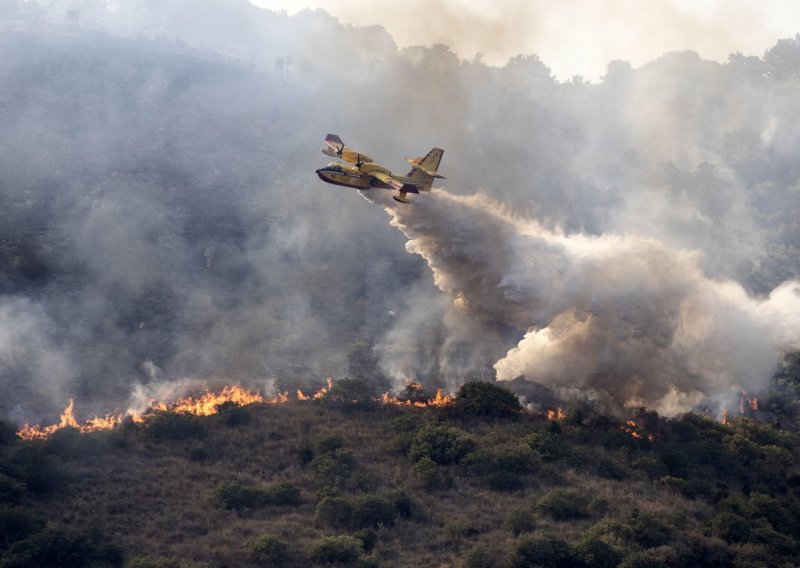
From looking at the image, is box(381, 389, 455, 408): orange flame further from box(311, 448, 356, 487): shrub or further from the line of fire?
box(311, 448, 356, 487): shrub

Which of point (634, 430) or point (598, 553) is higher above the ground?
point (634, 430)

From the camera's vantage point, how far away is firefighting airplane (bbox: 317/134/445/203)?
163ft

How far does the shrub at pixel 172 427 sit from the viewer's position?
47750 millimetres

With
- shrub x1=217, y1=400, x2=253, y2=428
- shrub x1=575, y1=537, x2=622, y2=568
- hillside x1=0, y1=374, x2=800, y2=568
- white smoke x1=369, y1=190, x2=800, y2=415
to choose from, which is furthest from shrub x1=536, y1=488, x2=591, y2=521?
shrub x1=217, y1=400, x2=253, y2=428

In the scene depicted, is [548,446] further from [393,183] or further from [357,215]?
[357,215]

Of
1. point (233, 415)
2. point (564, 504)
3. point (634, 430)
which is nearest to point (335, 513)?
point (564, 504)

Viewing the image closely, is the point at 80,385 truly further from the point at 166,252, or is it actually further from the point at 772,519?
the point at 772,519

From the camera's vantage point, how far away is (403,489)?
144ft

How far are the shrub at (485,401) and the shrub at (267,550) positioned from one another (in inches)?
787

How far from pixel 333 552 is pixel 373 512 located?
4557 mm

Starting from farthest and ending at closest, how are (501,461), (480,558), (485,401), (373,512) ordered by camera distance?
(485,401) < (501,461) < (373,512) < (480,558)

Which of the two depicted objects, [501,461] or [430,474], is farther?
[501,461]

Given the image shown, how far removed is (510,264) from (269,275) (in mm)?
→ 25751

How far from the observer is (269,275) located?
71.4 metres
